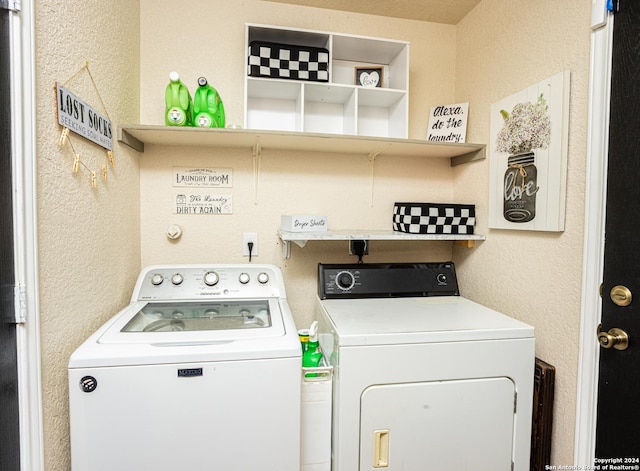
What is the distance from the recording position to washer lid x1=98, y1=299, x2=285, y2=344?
112 centimetres

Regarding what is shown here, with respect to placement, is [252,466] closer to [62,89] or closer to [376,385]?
[376,385]

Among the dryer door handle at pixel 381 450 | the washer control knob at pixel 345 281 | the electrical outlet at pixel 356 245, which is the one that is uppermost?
the electrical outlet at pixel 356 245

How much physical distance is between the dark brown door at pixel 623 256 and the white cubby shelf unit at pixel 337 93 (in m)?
0.88

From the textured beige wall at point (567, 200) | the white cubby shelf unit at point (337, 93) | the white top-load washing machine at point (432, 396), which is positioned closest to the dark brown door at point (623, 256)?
the textured beige wall at point (567, 200)

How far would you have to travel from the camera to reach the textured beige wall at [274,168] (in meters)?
1.76

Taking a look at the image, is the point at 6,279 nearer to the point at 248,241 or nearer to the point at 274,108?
the point at 248,241

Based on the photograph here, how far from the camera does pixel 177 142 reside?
1.71 meters

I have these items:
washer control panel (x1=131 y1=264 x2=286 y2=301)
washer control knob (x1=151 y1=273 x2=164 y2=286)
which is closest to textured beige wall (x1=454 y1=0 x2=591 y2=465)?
washer control panel (x1=131 y1=264 x2=286 y2=301)

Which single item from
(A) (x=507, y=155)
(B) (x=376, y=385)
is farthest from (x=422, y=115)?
(B) (x=376, y=385)

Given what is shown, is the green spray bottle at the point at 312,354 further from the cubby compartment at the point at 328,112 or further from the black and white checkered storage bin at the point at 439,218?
the cubby compartment at the point at 328,112

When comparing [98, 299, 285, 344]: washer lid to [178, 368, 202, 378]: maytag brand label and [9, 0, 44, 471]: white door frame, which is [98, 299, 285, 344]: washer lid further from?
[9, 0, 44, 471]: white door frame

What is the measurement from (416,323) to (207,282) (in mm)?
1005

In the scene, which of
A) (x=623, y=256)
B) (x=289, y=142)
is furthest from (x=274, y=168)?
(x=623, y=256)

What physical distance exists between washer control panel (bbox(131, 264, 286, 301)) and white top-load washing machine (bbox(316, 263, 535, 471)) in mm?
534
